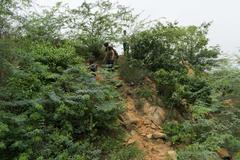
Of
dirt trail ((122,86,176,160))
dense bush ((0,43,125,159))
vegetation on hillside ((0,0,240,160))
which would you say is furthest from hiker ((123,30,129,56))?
dense bush ((0,43,125,159))

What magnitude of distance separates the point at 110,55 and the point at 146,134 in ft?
8.96

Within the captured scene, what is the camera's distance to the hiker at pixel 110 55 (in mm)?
11562

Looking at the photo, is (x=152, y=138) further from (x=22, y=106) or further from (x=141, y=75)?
(x=22, y=106)

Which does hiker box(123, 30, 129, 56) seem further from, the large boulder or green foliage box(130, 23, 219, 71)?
the large boulder

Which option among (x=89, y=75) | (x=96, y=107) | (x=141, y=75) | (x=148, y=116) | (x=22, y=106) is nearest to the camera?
(x=22, y=106)

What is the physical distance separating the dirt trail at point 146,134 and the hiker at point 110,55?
4.33 ft

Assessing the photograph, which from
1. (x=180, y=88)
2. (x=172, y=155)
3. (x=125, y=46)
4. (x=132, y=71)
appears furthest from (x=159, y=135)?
(x=125, y=46)

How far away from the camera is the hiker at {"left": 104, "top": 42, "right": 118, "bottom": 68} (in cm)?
1156

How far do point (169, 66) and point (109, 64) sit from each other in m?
1.59

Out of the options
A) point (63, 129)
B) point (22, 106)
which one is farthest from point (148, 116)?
point (22, 106)

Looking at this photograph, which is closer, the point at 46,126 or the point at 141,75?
the point at 46,126

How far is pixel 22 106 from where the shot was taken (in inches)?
324

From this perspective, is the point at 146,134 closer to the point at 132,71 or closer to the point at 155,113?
the point at 155,113

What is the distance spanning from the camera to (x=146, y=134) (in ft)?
31.9
